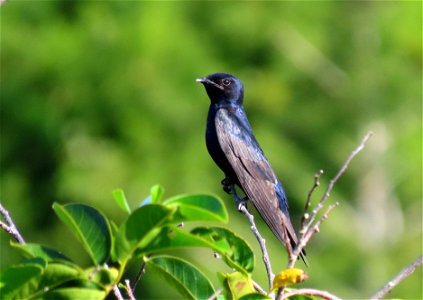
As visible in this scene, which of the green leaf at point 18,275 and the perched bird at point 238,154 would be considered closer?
the green leaf at point 18,275

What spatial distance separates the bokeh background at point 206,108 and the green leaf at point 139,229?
42.0 feet

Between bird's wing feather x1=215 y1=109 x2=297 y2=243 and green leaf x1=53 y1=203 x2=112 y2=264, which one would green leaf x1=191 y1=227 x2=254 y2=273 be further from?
bird's wing feather x1=215 y1=109 x2=297 y2=243

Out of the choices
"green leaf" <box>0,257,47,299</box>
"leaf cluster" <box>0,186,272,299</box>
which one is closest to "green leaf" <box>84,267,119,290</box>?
"leaf cluster" <box>0,186,272,299</box>

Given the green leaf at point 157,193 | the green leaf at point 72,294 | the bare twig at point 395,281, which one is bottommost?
the green leaf at point 72,294

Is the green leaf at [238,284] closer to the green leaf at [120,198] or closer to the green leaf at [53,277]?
the green leaf at [120,198]

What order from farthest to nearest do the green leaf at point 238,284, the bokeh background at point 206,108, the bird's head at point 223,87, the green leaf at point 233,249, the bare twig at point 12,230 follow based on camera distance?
1. the bokeh background at point 206,108
2. the bird's head at point 223,87
3. the bare twig at point 12,230
4. the green leaf at point 238,284
5. the green leaf at point 233,249

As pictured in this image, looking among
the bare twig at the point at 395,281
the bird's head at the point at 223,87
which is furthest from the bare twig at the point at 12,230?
the bird's head at the point at 223,87

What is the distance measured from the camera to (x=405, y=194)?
56.1ft

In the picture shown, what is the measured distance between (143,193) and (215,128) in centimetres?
1003

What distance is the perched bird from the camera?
17.9 ft

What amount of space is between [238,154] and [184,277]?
3.44m

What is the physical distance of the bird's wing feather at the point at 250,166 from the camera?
5430mm

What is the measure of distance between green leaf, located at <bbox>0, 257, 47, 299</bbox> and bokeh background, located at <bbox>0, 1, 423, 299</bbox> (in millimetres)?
12857

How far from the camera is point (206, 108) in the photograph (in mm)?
17797
